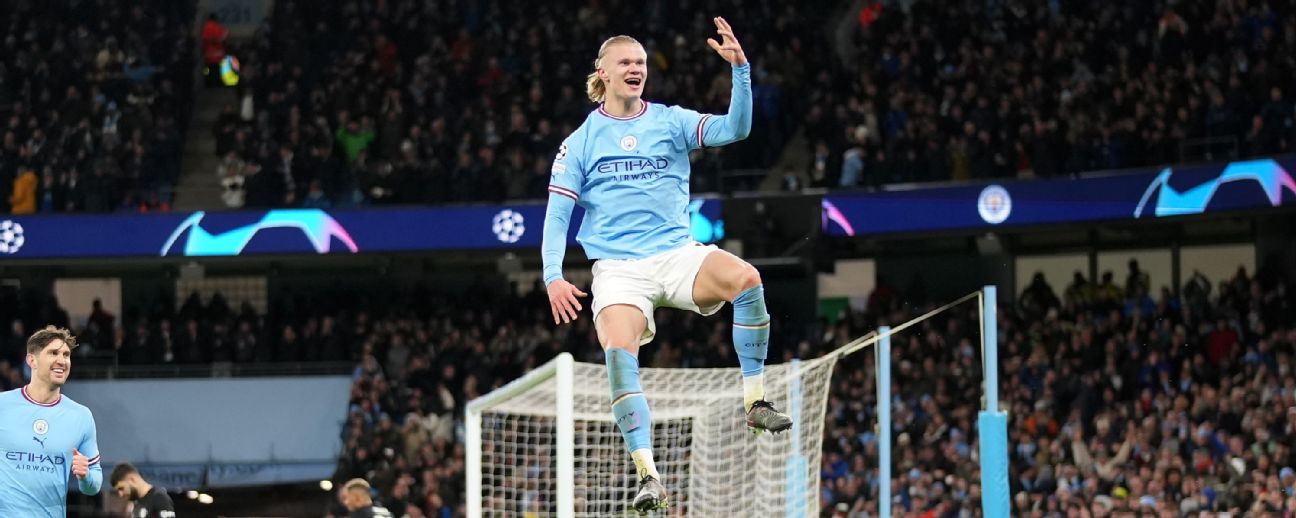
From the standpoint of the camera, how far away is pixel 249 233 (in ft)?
79.0

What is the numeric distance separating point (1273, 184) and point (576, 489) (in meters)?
8.51

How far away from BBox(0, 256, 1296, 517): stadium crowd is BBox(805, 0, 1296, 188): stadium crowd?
5.85 feet

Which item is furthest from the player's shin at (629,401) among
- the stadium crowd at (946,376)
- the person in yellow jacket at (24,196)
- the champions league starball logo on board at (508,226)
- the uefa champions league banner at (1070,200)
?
the person in yellow jacket at (24,196)

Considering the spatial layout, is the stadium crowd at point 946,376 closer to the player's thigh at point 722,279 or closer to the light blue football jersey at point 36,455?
the player's thigh at point 722,279

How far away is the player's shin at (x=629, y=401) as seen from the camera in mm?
7660

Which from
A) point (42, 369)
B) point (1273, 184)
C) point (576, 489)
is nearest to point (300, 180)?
point (576, 489)

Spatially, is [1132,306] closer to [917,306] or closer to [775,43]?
[917,306]

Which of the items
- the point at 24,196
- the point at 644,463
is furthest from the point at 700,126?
the point at 24,196

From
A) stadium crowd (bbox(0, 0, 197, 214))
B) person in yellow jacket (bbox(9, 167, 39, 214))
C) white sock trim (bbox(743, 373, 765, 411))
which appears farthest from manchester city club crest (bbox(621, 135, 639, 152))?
person in yellow jacket (bbox(9, 167, 39, 214))

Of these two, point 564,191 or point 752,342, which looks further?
point 752,342

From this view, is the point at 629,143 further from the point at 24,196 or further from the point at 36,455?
the point at 24,196

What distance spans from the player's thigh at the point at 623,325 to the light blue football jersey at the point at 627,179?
0.76 feet

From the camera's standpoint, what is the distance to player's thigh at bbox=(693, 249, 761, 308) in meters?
7.66

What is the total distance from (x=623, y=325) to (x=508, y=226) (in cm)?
1572
